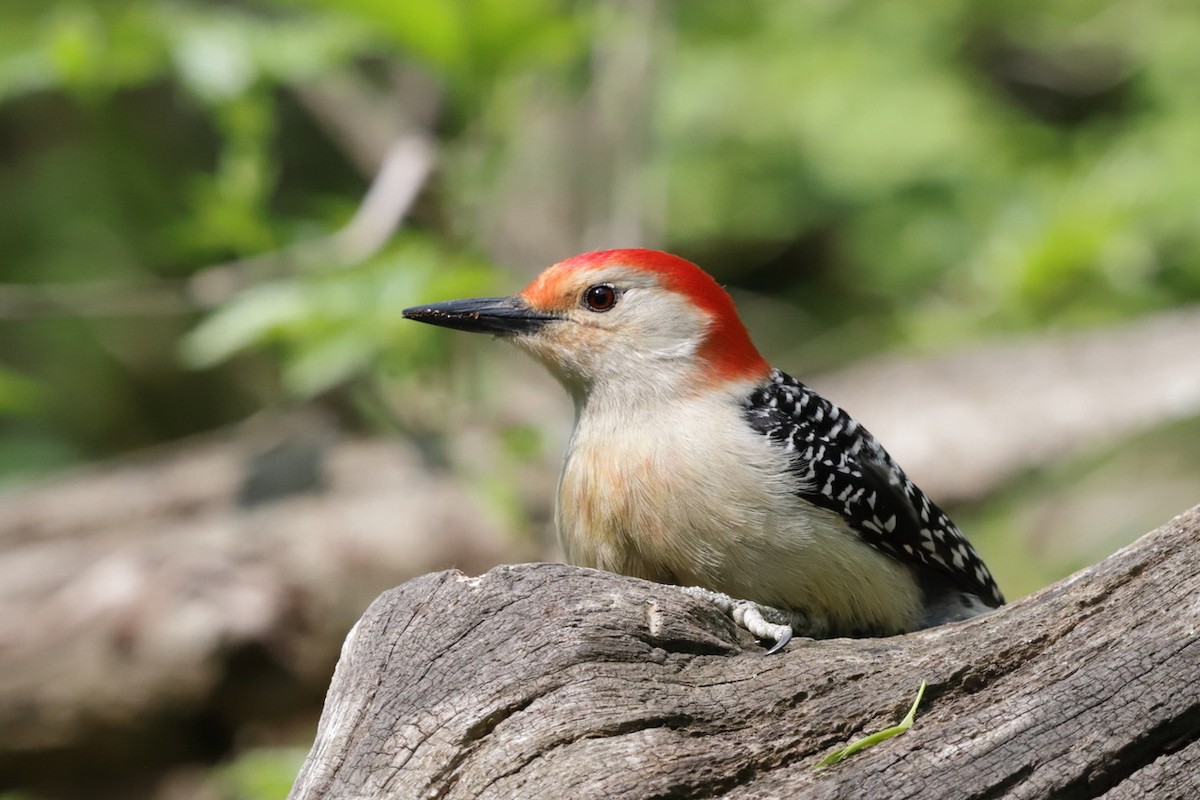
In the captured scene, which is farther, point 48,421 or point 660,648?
point 48,421

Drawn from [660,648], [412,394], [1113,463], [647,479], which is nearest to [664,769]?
[660,648]

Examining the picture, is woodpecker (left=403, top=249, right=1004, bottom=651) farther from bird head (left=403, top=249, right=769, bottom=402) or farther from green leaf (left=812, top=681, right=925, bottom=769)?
green leaf (left=812, top=681, right=925, bottom=769)

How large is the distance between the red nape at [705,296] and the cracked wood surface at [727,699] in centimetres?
124

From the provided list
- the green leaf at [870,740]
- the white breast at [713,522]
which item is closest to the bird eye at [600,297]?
the white breast at [713,522]

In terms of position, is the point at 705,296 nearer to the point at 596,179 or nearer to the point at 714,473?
the point at 714,473

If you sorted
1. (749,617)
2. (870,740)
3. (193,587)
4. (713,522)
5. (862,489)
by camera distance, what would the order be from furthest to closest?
(193,587) → (862,489) → (713,522) → (749,617) → (870,740)

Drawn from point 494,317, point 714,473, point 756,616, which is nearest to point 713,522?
point 714,473

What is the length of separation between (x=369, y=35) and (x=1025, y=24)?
5.90 metres

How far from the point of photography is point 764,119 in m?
9.59

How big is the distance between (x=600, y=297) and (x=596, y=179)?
6.13 metres

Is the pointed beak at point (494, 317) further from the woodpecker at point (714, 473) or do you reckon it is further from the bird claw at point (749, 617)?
the bird claw at point (749, 617)

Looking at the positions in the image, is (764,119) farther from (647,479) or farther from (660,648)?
(660,648)

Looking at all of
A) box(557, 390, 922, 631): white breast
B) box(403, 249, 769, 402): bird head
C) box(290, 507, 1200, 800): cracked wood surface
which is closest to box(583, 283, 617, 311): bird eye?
box(403, 249, 769, 402): bird head

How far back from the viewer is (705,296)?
4.29 meters
